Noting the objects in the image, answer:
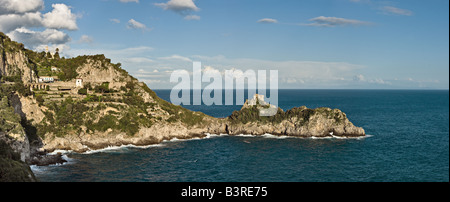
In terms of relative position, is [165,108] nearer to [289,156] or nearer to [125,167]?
[125,167]

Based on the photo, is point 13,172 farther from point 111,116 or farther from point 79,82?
point 79,82

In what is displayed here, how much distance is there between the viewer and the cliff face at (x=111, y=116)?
8394cm

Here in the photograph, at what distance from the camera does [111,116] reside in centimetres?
9400

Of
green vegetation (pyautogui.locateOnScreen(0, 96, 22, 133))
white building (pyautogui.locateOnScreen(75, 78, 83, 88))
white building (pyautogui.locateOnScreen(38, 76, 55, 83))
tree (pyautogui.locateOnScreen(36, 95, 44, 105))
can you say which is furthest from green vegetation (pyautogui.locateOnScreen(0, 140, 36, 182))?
white building (pyautogui.locateOnScreen(38, 76, 55, 83))

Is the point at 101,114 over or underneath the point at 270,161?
over

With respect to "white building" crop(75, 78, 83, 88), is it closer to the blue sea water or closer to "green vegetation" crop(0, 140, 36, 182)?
the blue sea water

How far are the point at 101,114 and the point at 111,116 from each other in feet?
10.9

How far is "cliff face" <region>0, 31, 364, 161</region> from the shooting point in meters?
83.9

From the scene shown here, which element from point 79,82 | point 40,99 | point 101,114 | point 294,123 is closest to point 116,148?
point 101,114

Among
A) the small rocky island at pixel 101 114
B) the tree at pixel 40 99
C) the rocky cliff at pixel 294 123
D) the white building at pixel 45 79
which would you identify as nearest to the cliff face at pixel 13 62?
the small rocky island at pixel 101 114

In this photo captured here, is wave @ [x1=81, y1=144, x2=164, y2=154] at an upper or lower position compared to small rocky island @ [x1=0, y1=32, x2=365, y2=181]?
lower

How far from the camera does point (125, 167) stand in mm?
66375
